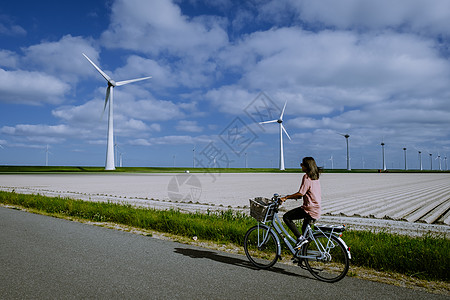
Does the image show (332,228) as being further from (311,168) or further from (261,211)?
(261,211)

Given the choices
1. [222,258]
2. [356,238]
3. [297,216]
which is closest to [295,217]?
[297,216]

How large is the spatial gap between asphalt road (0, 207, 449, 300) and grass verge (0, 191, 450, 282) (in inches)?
42.1

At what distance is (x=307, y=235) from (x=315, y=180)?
1025 mm

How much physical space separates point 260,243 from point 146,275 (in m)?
2.29

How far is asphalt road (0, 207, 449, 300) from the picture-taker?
16.4ft

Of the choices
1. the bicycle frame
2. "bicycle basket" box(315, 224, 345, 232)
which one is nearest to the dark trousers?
the bicycle frame

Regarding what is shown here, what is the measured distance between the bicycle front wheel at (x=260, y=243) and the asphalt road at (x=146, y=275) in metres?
0.19

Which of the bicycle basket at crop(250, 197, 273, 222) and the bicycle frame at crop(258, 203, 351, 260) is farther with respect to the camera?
the bicycle basket at crop(250, 197, 273, 222)

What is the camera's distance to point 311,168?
5.98 m

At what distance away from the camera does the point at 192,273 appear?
19.6ft

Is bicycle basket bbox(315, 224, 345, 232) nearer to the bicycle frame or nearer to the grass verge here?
the bicycle frame

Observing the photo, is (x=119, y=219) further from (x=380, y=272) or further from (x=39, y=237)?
(x=380, y=272)

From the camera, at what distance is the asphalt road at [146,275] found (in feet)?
16.4

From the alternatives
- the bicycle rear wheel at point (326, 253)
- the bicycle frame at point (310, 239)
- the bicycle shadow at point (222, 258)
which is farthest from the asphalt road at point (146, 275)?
the bicycle frame at point (310, 239)
